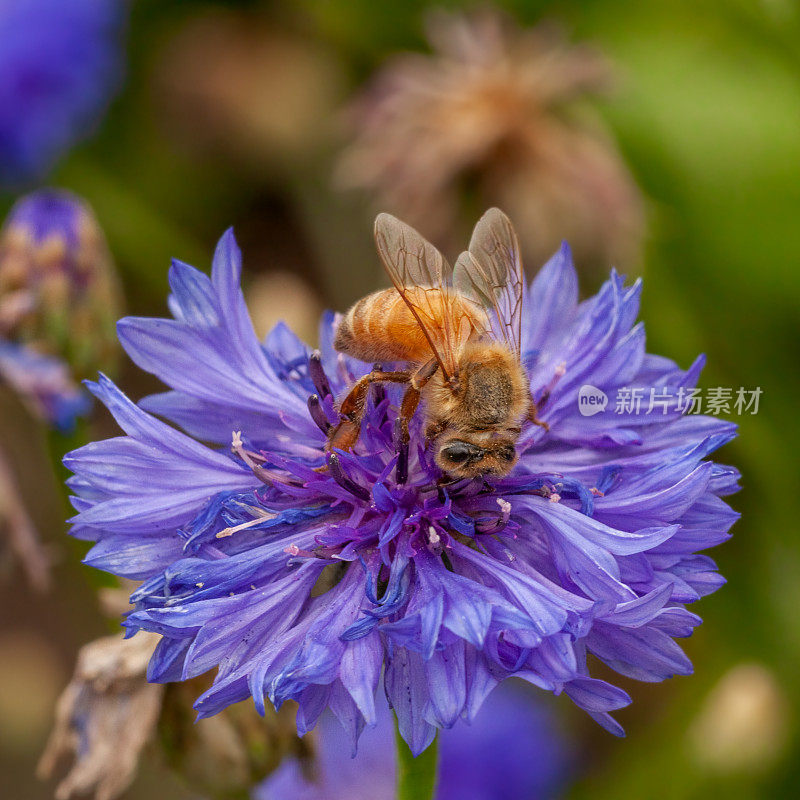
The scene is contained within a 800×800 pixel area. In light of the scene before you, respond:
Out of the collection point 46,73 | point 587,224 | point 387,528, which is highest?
point 46,73

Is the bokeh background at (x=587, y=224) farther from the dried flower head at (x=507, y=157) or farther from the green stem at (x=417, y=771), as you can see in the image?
the green stem at (x=417, y=771)

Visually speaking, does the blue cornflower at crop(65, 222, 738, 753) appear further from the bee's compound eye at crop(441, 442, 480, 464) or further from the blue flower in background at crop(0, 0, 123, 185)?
the blue flower in background at crop(0, 0, 123, 185)

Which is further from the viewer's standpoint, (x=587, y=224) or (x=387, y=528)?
(x=587, y=224)

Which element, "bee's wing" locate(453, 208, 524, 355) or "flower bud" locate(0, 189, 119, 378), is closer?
"bee's wing" locate(453, 208, 524, 355)

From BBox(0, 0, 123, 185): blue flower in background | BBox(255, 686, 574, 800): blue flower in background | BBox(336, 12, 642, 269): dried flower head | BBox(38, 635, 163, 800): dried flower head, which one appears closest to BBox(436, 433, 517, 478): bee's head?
BBox(38, 635, 163, 800): dried flower head

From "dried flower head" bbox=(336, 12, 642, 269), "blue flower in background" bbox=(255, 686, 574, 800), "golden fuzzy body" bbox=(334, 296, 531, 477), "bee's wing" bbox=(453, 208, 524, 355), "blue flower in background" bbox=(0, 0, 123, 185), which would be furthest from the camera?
"blue flower in background" bbox=(0, 0, 123, 185)

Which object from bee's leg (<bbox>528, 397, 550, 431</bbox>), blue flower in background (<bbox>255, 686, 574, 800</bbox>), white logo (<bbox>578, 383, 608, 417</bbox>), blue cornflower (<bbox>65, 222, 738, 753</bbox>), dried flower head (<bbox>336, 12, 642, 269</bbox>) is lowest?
blue flower in background (<bbox>255, 686, 574, 800</bbox>)

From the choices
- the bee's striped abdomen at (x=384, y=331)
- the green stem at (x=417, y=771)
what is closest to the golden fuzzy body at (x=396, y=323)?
the bee's striped abdomen at (x=384, y=331)

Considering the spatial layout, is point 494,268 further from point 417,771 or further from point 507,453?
point 417,771

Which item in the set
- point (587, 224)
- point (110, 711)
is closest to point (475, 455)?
point (110, 711)
